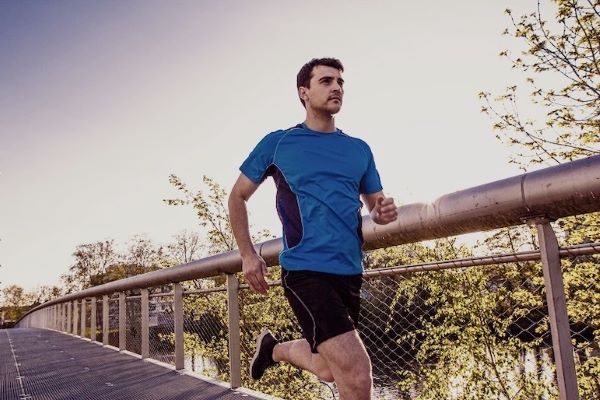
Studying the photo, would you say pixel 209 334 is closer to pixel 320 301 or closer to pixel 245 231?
pixel 245 231

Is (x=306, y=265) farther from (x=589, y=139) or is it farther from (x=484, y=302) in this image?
(x=589, y=139)

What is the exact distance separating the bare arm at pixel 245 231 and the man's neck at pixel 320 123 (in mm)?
355

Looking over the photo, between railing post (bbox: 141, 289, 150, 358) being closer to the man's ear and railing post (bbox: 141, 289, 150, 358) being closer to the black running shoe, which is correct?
the black running shoe

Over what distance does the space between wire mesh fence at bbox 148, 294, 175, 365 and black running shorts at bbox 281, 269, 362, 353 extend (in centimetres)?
496

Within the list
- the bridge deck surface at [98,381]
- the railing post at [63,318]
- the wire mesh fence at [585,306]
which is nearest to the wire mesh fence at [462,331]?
the wire mesh fence at [585,306]

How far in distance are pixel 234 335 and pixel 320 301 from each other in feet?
7.62

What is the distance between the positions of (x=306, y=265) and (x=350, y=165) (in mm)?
486

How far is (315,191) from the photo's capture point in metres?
2.04

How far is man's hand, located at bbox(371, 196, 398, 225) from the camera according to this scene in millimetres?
2012

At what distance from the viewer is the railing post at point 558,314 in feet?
5.65

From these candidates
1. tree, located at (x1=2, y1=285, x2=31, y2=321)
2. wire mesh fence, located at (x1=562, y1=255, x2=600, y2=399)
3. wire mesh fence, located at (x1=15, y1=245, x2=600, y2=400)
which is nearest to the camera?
wire mesh fence, located at (x1=562, y1=255, x2=600, y2=399)

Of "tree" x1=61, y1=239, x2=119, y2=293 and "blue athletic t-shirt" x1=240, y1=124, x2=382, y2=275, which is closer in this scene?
"blue athletic t-shirt" x1=240, y1=124, x2=382, y2=275

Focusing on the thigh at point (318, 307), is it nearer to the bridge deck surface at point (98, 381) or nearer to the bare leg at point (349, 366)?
the bare leg at point (349, 366)

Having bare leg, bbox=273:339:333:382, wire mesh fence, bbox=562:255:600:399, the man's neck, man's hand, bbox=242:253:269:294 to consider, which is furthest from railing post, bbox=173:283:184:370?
wire mesh fence, bbox=562:255:600:399
